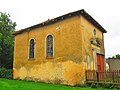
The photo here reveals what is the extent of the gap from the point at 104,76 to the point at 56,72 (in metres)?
4.32

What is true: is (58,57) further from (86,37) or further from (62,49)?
(86,37)

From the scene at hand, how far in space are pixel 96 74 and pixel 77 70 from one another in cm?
153

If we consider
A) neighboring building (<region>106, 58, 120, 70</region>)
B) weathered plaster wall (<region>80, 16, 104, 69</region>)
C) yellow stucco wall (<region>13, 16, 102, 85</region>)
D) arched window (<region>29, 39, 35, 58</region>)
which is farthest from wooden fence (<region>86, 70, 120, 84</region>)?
neighboring building (<region>106, 58, 120, 70</region>)

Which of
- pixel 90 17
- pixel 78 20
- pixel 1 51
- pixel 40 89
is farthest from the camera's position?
pixel 1 51

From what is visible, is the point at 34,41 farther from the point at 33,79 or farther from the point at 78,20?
the point at 78,20

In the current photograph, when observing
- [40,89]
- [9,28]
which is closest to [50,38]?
[40,89]

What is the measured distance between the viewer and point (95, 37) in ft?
63.1

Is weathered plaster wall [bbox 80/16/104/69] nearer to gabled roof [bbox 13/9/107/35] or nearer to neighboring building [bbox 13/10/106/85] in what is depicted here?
neighboring building [bbox 13/10/106/85]

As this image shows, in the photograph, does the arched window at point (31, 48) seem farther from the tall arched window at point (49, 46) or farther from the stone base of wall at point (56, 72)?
the tall arched window at point (49, 46)

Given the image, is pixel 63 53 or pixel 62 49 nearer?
pixel 63 53

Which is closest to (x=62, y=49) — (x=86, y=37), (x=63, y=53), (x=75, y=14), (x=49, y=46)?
(x=63, y=53)

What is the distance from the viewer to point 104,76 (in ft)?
48.7

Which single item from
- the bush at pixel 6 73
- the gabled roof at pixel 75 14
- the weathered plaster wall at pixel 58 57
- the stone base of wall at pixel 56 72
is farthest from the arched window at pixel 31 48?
the bush at pixel 6 73

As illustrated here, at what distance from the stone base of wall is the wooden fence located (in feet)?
1.96
